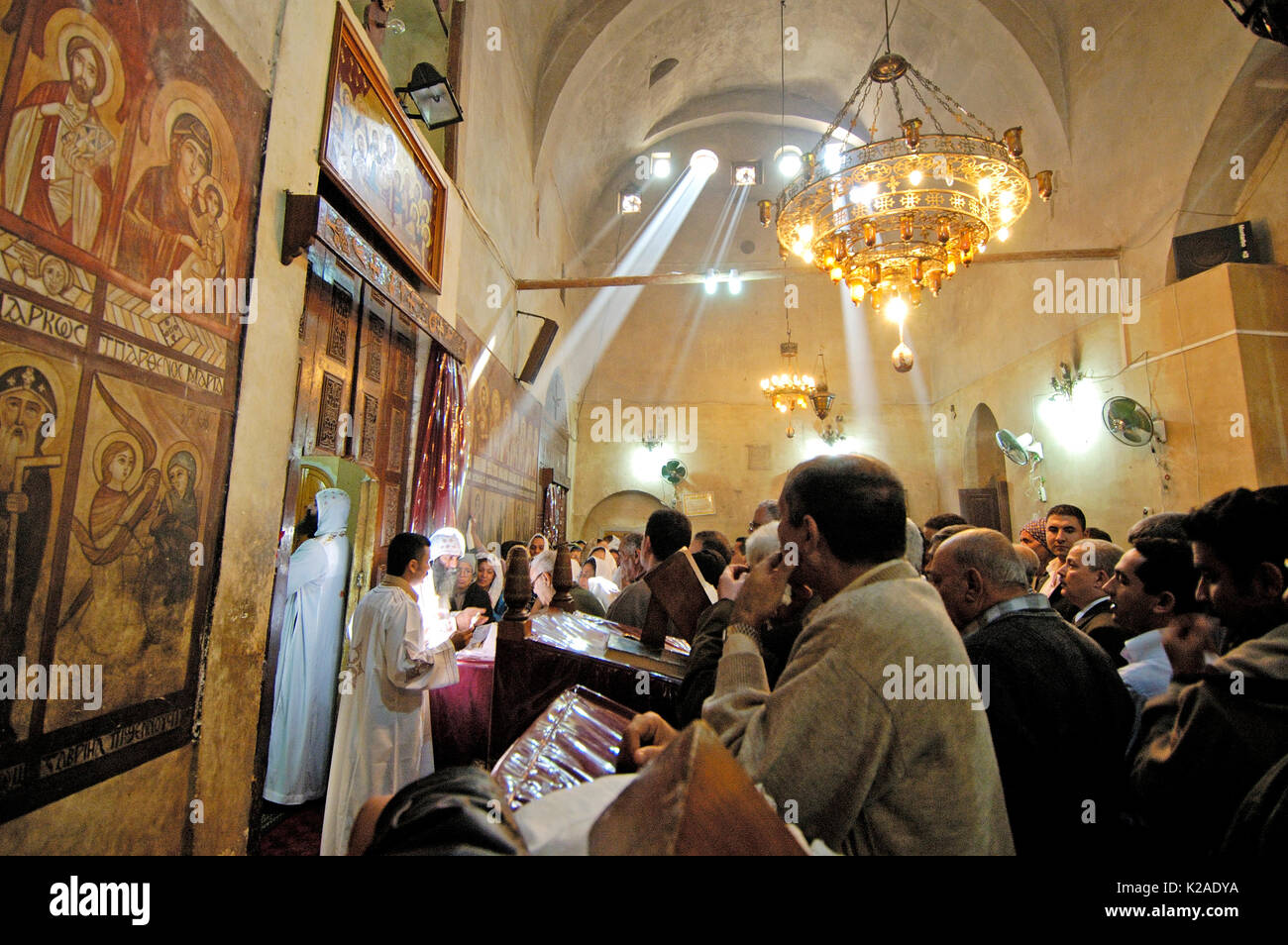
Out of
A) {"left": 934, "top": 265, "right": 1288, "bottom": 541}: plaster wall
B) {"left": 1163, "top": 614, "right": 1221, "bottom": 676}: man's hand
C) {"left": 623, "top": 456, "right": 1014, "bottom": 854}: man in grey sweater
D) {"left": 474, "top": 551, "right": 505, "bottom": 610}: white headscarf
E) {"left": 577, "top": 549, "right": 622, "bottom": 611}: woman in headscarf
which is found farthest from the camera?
{"left": 934, "top": 265, "right": 1288, "bottom": 541}: plaster wall

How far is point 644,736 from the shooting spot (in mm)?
1443

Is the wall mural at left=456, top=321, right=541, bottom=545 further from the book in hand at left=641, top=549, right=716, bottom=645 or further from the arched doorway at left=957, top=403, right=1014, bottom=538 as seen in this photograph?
→ the arched doorway at left=957, top=403, right=1014, bottom=538

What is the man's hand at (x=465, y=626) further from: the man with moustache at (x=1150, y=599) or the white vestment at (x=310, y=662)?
the man with moustache at (x=1150, y=599)

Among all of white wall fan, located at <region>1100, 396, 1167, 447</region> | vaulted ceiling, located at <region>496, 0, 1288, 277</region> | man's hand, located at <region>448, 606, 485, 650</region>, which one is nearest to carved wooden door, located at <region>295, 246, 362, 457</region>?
man's hand, located at <region>448, 606, 485, 650</region>

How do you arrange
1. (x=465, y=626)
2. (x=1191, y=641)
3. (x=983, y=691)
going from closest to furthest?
(x=1191, y=641)
(x=983, y=691)
(x=465, y=626)

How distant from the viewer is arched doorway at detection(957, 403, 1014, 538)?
36.2 feet

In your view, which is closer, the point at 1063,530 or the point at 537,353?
→ the point at 1063,530

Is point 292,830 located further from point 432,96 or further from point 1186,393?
point 1186,393

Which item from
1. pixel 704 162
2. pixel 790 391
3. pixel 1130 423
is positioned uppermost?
pixel 704 162

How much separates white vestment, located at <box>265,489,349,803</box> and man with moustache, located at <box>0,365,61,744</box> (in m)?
2.78

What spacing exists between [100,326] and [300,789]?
3.80 m

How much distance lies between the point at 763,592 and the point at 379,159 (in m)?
4.69

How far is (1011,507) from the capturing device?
10.8 metres

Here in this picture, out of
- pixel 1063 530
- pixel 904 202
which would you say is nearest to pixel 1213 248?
pixel 904 202
